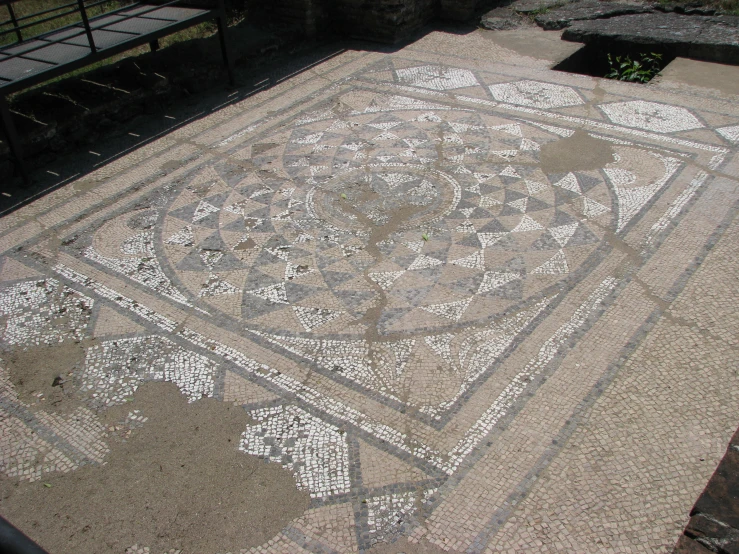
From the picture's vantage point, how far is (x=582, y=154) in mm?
5695

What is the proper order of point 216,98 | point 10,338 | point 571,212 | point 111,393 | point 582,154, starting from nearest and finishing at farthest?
point 111,393 → point 10,338 → point 571,212 → point 582,154 → point 216,98

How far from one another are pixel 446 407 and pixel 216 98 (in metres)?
5.27

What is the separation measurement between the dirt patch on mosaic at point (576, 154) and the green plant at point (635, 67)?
7.79 feet

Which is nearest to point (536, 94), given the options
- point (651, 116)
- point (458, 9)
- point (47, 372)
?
point (651, 116)

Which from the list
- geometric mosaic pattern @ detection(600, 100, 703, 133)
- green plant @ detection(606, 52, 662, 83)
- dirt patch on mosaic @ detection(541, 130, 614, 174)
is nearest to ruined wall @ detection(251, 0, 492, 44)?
green plant @ detection(606, 52, 662, 83)

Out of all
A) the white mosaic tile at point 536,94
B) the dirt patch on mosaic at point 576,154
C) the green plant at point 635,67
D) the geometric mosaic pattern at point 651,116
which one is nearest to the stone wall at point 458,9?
the green plant at point 635,67

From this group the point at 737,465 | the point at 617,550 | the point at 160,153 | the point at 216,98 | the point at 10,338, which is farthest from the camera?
the point at 216,98

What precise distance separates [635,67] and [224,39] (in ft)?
16.5

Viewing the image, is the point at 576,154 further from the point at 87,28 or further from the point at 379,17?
the point at 87,28

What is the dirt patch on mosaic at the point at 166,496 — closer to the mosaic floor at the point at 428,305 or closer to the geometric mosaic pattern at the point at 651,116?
the mosaic floor at the point at 428,305

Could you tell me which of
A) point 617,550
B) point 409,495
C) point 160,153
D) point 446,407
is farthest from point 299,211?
point 617,550

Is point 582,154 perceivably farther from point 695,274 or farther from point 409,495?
point 409,495

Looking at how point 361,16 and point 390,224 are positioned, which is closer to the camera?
point 390,224

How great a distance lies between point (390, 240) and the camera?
4680 mm
